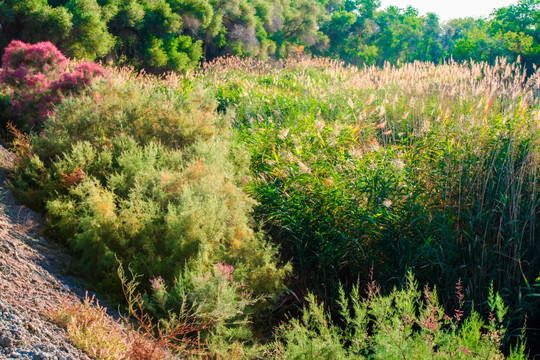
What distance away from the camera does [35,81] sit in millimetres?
6793

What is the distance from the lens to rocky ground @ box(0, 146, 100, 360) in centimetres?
231

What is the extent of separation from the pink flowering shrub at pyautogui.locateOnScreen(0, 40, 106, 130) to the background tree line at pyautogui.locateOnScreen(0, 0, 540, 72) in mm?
9294

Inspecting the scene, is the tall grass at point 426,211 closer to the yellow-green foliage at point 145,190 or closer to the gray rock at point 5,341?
the yellow-green foliage at point 145,190

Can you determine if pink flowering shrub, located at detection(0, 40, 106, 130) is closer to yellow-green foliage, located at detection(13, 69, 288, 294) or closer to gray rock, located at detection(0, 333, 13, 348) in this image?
yellow-green foliage, located at detection(13, 69, 288, 294)

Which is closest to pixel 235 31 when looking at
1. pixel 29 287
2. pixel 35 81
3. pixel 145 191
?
pixel 35 81

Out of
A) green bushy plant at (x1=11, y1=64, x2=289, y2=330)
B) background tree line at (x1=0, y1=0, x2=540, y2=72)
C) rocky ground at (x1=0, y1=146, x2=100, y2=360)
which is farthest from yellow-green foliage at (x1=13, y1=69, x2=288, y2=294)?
background tree line at (x1=0, y1=0, x2=540, y2=72)

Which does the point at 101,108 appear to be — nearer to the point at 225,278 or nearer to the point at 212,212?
the point at 212,212

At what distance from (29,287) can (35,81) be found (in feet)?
15.9

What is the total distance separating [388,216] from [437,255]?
509mm

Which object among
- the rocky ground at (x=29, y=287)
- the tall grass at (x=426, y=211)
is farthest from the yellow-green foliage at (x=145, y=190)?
the tall grass at (x=426, y=211)

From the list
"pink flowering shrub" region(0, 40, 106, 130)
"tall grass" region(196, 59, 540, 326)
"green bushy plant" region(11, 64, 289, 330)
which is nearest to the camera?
"green bushy plant" region(11, 64, 289, 330)

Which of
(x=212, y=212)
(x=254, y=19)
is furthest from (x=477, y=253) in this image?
(x=254, y=19)

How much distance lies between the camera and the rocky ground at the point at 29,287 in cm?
231

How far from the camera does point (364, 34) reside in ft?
129
